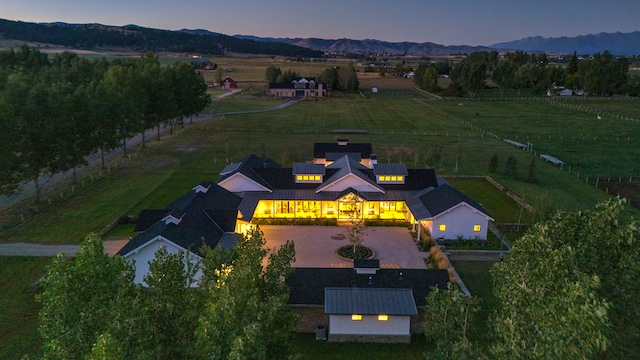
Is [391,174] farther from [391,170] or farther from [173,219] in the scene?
[173,219]

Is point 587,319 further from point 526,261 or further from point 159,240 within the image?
point 159,240

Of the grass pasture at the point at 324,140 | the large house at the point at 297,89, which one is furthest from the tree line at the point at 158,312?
the large house at the point at 297,89

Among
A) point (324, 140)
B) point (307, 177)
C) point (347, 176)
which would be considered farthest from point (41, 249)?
point (324, 140)

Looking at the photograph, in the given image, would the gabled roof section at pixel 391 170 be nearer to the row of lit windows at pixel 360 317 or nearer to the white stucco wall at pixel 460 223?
the white stucco wall at pixel 460 223

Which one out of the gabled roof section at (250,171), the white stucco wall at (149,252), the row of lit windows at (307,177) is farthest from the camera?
the row of lit windows at (307,177)

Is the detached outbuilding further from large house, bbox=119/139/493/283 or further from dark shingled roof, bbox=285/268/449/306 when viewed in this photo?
large house, bbox=119/139/493/283
